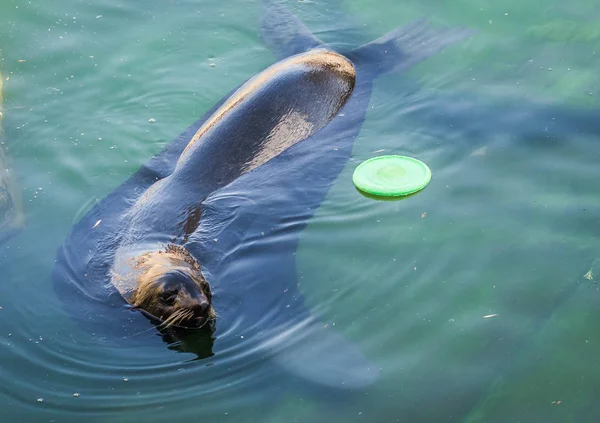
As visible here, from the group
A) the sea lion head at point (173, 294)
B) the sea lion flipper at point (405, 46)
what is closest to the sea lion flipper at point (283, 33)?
the sea lion flipper at point (405, 46)

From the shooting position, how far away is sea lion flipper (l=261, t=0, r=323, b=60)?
28.6 feet

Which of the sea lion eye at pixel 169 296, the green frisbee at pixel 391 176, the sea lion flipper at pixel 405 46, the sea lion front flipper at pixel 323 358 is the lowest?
the sea lion front flipper at pixel 323 358

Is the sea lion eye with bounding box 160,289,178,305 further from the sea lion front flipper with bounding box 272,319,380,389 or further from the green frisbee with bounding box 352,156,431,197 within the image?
the green frisbee with bounding box 352,156,431,197

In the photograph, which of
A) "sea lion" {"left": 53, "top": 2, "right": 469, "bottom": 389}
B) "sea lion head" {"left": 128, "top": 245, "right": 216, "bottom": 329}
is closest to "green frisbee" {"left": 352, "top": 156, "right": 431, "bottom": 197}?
"sea lion" {"left": 53, "top": 2, "right": 469, "bottom": 389}

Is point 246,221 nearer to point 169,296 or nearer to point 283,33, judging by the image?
point 169,296

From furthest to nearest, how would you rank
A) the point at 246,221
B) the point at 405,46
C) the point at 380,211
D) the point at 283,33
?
the point at 283,33 < the point at 405,46 < the point at 380,211 < the point at 246,221

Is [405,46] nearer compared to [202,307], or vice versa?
[202,307]

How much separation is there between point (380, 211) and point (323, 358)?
1809mm

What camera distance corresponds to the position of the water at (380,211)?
17.5 ft

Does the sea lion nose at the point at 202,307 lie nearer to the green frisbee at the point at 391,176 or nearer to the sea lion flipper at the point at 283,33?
the green frisbee at the point at 391,176

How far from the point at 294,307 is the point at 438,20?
479cm

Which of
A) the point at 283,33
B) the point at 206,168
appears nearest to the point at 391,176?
the point at 206,168

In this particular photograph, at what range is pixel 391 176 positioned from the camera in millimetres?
7219

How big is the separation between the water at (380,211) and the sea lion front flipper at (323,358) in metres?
0.10
